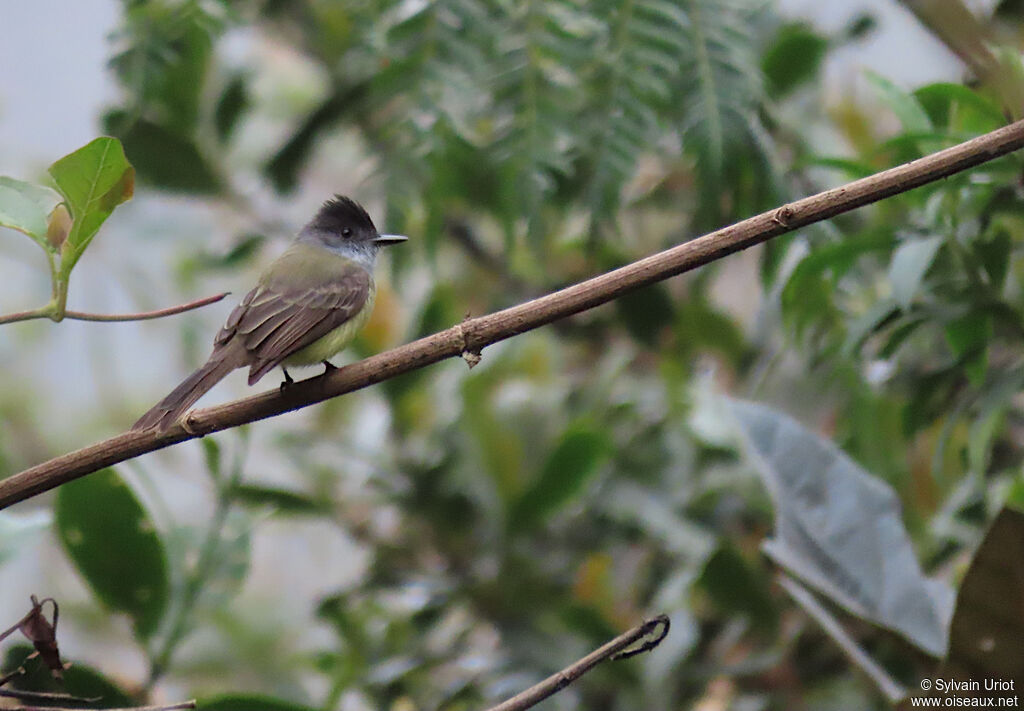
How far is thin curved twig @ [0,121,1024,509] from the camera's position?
0.79 m

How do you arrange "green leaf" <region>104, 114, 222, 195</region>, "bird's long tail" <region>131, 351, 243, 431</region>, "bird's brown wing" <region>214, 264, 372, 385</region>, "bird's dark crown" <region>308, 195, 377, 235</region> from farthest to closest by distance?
"green leaf" <region>104, 114, 222, 195</region>
"bird's dark crown" <region>308, 195, 377, 235</region>
"bird's brown wing" <region>214, 264, 372, 385</region>
"bird's long tail" <region>131, 351, 243, 431</region>

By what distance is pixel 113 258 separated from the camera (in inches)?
102

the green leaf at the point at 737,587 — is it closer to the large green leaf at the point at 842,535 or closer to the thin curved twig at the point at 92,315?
the large green leaf at the point at 842,535

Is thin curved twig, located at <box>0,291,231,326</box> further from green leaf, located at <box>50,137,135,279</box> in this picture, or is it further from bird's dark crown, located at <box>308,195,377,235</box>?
bird's dark crown, located at <box>308,195,377,235</box>

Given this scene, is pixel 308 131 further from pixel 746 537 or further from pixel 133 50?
pixel 746 537

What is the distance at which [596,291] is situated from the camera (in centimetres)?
83

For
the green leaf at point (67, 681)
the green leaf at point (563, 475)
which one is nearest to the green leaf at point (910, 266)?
the green leaf at point (563, 475)

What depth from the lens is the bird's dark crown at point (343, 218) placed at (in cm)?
176

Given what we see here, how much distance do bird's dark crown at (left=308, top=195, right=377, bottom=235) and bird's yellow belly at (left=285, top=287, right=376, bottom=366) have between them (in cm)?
35

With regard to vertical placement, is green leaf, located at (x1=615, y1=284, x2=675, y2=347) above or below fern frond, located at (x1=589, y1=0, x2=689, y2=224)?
below

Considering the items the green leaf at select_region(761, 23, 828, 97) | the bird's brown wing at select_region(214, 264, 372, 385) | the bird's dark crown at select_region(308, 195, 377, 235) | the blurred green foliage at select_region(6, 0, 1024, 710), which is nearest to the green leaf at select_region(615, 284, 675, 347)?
the blurred green foliage at select_region(6, 0, 1024, 710)

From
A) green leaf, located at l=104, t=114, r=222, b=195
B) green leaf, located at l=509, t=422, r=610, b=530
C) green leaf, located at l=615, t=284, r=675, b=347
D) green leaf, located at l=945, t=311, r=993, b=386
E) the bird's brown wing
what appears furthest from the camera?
green leaf, located at l=615, t=284, r=675, b=347

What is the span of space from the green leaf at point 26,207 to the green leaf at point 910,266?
91cm

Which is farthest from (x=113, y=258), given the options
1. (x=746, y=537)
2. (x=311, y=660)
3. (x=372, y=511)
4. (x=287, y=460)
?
(x=746, y=537)
